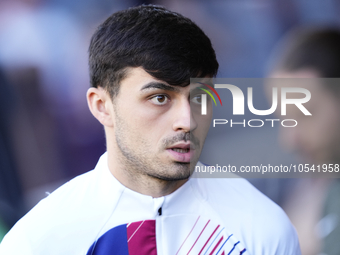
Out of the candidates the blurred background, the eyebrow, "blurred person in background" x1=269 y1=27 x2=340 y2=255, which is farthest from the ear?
"blurred person in background" x1=269 y1=27 x2=340 y2=255

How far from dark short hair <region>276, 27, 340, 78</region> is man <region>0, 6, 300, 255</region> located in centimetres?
67

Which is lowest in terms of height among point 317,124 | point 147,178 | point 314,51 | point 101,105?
point 147,178

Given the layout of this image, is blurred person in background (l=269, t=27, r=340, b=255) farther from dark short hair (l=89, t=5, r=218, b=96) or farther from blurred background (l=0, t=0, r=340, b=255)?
dark short hair (l=89, t=5, r=218, b=96)

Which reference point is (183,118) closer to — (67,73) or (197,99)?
(197,99)

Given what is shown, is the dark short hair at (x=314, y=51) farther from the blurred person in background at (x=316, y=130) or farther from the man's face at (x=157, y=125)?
the man's face at (x=157, y=125)

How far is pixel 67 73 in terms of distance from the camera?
167cm

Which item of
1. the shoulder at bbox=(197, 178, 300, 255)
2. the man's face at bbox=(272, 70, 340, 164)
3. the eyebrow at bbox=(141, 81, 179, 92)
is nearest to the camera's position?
the eyebrow at bbox=(141, 81, 179, 92)

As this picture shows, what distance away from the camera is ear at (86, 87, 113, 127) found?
48.7 inches

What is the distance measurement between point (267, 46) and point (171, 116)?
0.95 metres

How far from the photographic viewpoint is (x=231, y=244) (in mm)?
1184

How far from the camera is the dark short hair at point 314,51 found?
162cm

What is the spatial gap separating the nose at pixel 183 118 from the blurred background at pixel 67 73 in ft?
2.14

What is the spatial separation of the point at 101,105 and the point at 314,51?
1.17m

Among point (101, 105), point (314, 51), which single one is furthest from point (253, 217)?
point (314, 51)
